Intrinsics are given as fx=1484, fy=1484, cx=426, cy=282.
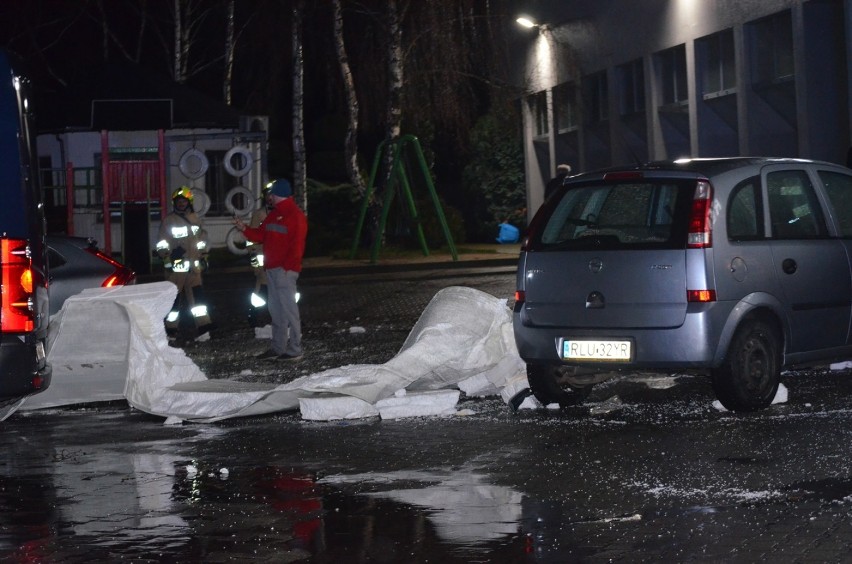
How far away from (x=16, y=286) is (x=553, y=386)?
3823 millimetres

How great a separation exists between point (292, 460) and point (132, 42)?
4727 centimetres

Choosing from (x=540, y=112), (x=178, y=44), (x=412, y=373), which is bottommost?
(x=412, y=373)

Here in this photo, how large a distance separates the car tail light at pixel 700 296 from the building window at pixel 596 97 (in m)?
28.6

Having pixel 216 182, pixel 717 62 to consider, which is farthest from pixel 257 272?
pixel 216 182

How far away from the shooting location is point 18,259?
830cm

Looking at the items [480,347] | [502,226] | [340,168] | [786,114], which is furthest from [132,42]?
[480,347]

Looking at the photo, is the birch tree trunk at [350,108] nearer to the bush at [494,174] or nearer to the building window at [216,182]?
the building window at [216,182]

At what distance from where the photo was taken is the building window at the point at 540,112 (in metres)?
37.6

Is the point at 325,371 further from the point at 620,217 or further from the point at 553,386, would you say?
the point at 620,217

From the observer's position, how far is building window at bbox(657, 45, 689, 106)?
3297 cm

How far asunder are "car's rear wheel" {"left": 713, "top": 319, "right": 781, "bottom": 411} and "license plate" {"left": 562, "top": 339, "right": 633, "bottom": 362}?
596mm

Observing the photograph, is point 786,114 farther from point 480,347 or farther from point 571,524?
point 571,524

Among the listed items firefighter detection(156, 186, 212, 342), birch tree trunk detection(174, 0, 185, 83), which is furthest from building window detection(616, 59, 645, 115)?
firefighter detection(156, 186, 212, 342)

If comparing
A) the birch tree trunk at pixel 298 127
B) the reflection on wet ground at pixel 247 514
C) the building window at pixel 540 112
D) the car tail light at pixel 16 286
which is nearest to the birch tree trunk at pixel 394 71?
the birch tree trunk at pixel 298 127
